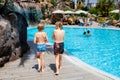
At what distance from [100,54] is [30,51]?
5246 mm

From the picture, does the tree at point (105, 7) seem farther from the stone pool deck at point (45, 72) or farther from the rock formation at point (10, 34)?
the stone pool deck at point (45, 72)

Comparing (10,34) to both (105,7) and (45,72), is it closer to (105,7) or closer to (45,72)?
(45,72)

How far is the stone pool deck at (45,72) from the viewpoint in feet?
29.2

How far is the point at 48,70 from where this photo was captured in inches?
383

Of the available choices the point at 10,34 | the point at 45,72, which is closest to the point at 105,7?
the point at 10,34

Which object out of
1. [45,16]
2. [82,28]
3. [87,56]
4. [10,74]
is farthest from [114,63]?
[45,16]

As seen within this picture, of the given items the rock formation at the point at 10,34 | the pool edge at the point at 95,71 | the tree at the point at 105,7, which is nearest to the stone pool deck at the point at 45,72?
the pool edge at the point at 95,71

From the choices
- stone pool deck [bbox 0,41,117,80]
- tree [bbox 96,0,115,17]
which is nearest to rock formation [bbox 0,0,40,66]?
stone pool deck [bbox 0,41,117,80]

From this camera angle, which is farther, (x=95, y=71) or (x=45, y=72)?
(x=95, y=71)

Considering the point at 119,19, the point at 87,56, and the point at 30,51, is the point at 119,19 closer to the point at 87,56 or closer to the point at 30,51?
the point at 87,56

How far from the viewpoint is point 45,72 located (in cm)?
947

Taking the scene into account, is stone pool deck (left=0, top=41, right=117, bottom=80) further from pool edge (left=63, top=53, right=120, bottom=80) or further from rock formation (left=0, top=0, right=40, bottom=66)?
rock formation (left=0, top=0, right=40, bottom=66)

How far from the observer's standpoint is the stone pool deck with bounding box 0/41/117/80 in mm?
8891

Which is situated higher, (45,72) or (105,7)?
(45,72)
